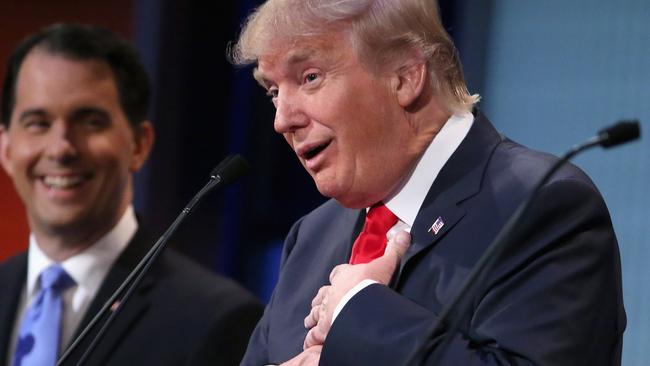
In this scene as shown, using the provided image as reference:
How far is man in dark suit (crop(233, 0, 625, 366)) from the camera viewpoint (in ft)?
5.51

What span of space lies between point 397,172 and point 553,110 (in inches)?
58.1

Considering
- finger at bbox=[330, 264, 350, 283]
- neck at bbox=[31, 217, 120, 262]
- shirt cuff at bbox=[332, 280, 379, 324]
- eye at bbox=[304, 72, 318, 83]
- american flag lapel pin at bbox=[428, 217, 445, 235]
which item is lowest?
neck at bbox=[31, 217, 120, 262]

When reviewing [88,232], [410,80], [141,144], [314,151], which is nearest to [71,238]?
[88,232]

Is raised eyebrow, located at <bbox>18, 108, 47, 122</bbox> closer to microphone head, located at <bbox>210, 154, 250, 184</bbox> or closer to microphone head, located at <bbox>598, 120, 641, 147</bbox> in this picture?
microphone head, located at <bbox>210, 154, 250, 184</bbox>

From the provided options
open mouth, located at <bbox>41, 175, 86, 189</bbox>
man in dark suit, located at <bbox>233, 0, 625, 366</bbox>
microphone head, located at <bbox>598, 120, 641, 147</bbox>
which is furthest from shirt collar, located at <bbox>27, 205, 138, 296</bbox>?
microphone head, located at <bbox>598, 120, 641, 147</bbox>

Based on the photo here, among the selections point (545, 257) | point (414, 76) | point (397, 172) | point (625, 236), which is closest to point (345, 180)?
point (397, 172)

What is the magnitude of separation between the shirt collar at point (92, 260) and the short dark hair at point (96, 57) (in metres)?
0.36

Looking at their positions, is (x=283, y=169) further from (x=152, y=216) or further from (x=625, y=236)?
(x=625, y=236)

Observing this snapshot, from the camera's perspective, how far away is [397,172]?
1.96m

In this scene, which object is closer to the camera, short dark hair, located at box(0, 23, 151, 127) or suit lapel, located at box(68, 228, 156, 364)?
suit lapel, located at box(68, 228, 156, 364)

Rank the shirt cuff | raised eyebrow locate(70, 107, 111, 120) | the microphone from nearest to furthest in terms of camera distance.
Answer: the microphone, the shirt cuff, raised eyebrow locate(70, 107, 111, 120)

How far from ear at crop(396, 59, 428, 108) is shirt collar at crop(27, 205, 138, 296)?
4.82ft

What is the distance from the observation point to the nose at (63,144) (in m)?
3.25

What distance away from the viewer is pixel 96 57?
340 cm
